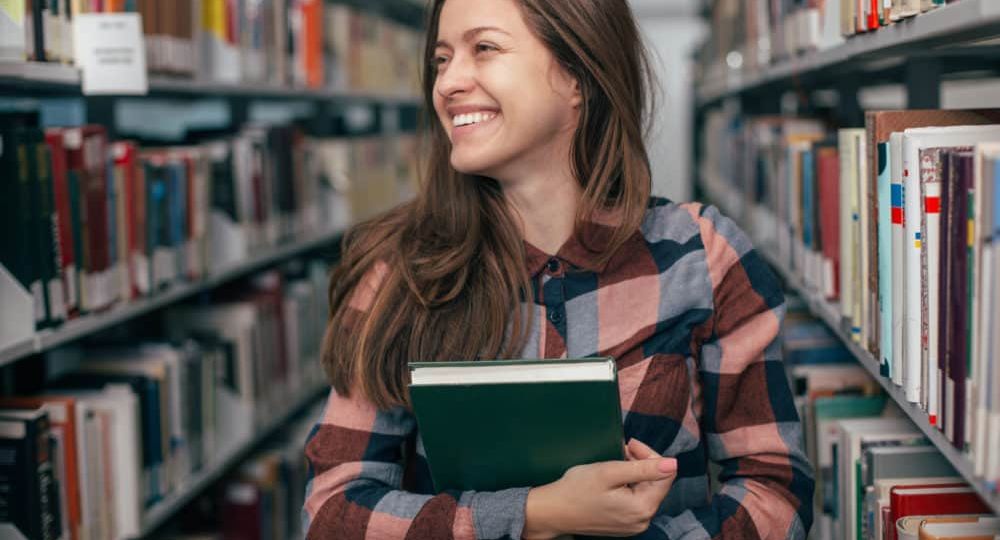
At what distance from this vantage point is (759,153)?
289 centimetres

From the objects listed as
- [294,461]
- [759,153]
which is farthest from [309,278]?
[759,153]

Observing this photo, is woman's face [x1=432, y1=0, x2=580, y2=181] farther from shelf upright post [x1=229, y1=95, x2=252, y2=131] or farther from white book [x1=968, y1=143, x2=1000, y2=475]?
shelf upright post [x1=229, y1=95, x2=252, y2=131]

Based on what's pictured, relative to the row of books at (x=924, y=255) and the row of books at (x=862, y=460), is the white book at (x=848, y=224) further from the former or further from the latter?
the row of books at (x=862, y=460)

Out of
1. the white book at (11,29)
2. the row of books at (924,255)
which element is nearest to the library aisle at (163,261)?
the white book at (11,29)

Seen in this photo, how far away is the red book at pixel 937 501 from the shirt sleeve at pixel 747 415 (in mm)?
129

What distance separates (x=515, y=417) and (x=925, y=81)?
1101 millimetres

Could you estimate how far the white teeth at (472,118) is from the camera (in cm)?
148

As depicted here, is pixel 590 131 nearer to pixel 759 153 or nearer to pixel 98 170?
pixel 98 170

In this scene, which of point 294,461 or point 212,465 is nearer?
point 212,465

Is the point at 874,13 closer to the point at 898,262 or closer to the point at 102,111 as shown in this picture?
the point at 898,262

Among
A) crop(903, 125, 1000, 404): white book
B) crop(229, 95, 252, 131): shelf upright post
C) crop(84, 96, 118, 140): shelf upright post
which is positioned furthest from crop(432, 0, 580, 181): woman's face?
crop(229, 95, 252, 131): shelf upright post

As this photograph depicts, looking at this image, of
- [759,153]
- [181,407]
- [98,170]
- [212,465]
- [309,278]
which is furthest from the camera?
[309,278]

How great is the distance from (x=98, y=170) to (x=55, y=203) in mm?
185

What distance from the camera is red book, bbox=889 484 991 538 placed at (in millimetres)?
1340
